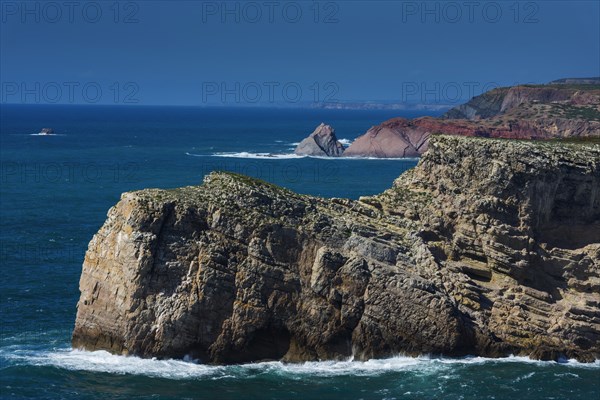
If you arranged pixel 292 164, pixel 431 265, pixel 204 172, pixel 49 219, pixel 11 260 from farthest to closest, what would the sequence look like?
pixel 292 164 → pixel 204 172 → pixel 49 219 → pixel 11 260 → pixel 431 265

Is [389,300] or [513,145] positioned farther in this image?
[513,145]

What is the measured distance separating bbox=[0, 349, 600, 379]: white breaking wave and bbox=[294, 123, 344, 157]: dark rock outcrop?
12045 cm

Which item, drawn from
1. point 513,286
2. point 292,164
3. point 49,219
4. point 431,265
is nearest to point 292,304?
point 431,265

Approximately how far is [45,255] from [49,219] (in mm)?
17773

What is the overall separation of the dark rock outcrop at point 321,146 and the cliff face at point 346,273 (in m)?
116

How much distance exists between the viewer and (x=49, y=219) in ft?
287

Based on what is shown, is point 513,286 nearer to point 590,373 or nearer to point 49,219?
point 590,373

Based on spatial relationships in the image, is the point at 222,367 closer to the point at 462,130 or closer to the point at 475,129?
the point at 462,130

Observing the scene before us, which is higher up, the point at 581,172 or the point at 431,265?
the point at 581,172

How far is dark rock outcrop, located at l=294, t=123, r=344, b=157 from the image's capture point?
16888cm

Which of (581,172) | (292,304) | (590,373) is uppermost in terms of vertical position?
(581,172)

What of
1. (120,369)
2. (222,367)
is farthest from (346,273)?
(120,369)

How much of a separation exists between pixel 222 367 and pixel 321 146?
12427cm

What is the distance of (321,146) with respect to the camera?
170 metres
